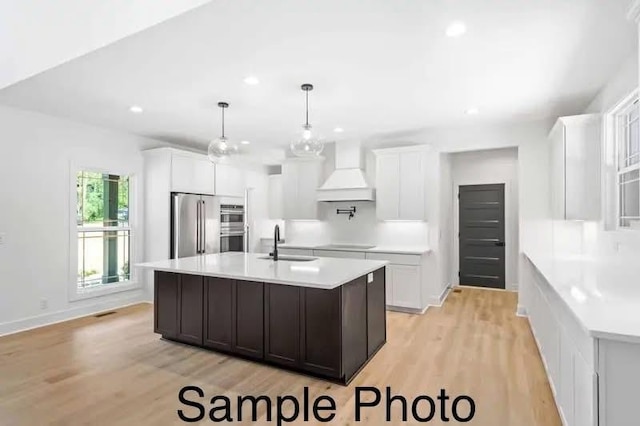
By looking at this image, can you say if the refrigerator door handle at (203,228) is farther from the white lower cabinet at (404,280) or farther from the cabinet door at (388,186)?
the cabinet door at (388,186)

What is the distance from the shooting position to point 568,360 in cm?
208

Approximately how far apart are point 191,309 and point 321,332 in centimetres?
152

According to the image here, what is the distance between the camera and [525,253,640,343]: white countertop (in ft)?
5.04

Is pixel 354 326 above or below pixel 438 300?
above

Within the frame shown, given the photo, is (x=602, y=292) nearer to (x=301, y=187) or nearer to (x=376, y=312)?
(x=376, y=312)

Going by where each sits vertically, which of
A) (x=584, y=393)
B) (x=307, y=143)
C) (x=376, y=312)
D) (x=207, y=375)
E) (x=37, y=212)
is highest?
(x=307, y=143)

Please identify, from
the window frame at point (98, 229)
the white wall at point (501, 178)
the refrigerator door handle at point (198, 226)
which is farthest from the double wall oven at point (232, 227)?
the white wall at point (501, 178)

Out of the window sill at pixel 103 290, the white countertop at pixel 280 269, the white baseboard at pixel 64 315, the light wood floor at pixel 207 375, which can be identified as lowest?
the light wood floor at pixel 207 375

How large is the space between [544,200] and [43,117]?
644cm

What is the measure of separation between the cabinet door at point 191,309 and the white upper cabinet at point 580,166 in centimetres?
378

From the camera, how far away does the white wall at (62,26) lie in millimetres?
2092

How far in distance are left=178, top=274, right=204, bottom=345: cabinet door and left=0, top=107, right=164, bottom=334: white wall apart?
6.84 feet

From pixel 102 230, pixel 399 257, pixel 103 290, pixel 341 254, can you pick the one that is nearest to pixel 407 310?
pixel 399 257

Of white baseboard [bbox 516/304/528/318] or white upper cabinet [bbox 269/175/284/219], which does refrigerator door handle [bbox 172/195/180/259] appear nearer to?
white upper cabinet [bbox 269/175/284/219]
